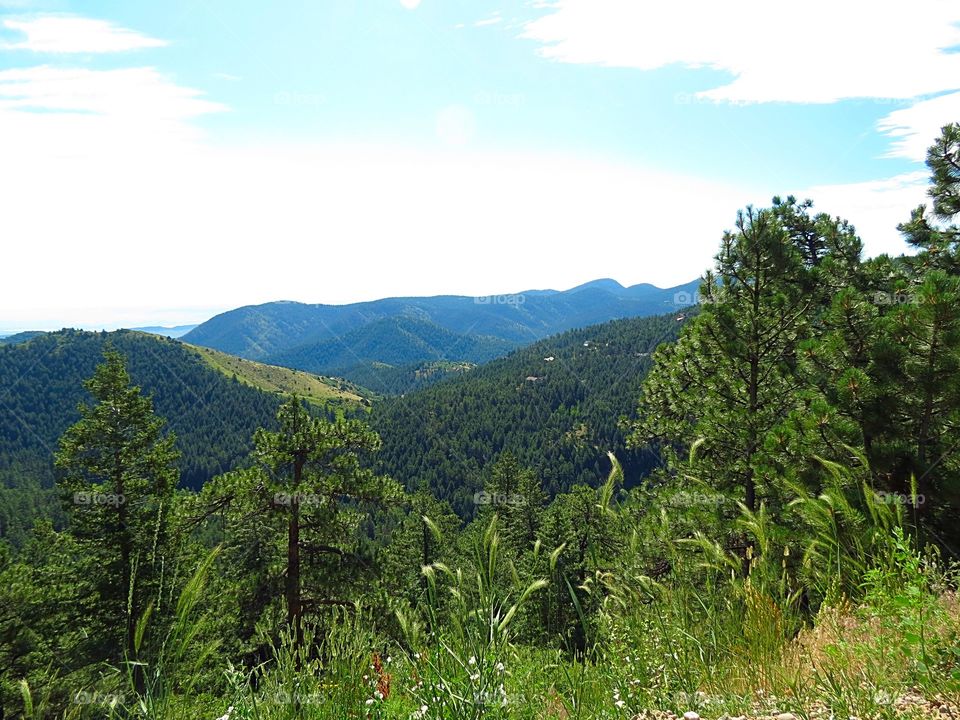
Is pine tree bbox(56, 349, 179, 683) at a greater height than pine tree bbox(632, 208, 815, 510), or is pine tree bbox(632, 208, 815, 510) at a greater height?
pine tree bbox(632, 208, 815, 510)

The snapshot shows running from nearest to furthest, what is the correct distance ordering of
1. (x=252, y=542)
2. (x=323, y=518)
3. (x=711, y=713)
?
1. (x=711, y=713)
2. (x=323, y=518)
3. (x=252, y=542)

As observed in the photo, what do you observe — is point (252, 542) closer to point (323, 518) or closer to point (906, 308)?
point (323, 518)

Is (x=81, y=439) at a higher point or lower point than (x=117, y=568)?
higher

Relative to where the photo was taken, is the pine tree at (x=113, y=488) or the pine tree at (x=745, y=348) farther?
the pine tree at (x=113, y=488)

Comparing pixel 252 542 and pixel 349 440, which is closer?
pixel 349 440

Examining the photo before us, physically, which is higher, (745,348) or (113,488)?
(745,348)

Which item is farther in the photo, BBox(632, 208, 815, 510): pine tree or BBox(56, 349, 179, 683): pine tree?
BBox(56, 349, 179, 683): pine tree

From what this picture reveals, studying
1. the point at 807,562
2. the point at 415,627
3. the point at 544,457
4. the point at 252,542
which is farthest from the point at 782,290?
the point at 544,457

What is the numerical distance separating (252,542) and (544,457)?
6324 inches

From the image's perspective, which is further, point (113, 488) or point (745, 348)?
point (113, 488)

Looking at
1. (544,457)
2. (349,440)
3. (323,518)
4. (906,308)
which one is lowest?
(544,457)

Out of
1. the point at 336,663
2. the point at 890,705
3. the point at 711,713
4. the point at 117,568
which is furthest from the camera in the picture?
the point at 117,568

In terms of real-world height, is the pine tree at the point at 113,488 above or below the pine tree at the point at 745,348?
below

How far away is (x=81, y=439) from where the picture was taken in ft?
62.3
